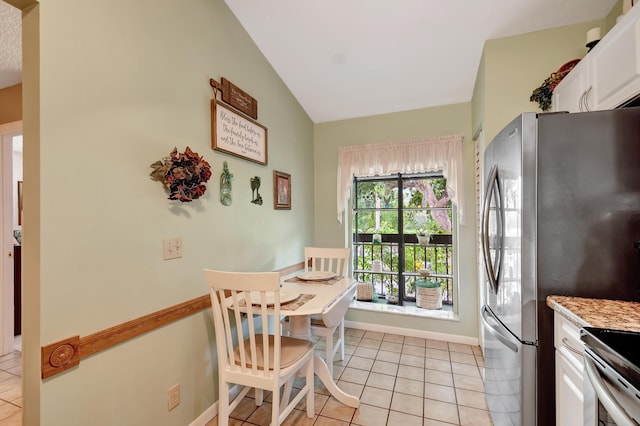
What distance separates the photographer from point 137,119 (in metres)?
1.47

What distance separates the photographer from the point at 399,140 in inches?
127

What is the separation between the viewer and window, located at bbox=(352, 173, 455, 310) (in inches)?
128

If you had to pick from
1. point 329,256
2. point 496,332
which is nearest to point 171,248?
point 329,256

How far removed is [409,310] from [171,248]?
2.65 metres

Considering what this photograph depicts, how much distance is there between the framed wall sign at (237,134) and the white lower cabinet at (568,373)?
85.0 inches

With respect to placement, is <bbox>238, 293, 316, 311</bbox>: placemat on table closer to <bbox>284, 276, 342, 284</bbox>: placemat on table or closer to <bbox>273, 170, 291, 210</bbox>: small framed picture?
<bbox>284, 276, 342, 284</bbox>: placemat on table

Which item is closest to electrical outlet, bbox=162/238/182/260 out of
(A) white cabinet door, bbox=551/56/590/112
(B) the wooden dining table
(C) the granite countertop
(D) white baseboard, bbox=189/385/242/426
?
(B) the wooden dining table

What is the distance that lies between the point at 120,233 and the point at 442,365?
271 cm

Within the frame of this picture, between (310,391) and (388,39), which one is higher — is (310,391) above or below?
below

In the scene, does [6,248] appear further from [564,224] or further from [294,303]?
[564,224]

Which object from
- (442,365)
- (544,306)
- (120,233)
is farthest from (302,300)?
(442,365)

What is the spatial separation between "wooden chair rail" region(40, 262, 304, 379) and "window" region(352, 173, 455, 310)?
232cm

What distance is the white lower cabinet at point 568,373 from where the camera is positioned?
108 centimetres

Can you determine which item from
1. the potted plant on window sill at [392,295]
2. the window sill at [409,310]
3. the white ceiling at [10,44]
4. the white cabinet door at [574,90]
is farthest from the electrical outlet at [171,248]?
the potted plant on window sill at [392,295]
